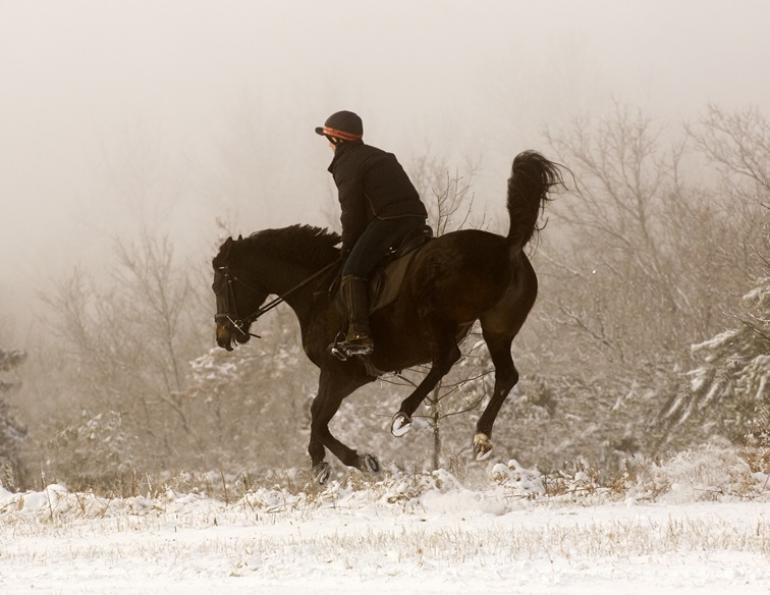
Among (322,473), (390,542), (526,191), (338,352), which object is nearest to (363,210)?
(338,352)

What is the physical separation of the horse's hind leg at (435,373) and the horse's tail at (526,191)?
1023 millimetres

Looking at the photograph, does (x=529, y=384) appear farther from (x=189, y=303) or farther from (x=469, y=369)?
(x=189, y=303)

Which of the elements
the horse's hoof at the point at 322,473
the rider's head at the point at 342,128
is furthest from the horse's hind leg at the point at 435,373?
the rider's head at the point at 342,128

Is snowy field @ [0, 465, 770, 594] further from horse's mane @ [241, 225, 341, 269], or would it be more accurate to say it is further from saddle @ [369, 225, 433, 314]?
horse's mane @ [241, 225, 341, 269]

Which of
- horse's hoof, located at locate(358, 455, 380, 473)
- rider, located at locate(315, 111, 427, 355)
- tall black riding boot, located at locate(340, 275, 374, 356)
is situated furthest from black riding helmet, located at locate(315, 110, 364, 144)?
horse's hoof, located at locate(358, 455, 380, 473)

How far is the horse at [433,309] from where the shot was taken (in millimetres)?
7527

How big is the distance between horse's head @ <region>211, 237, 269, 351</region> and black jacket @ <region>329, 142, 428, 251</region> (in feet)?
4.67

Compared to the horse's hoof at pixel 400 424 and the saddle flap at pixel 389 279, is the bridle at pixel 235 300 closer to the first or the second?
the saddle flap at pixel 389 279

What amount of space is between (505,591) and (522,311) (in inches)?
133

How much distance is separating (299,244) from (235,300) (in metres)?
0.94

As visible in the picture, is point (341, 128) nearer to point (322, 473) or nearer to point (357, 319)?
point (357, 319)

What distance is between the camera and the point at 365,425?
2166cm

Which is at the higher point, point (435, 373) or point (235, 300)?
point (235, 300)

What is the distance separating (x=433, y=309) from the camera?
759 cm
